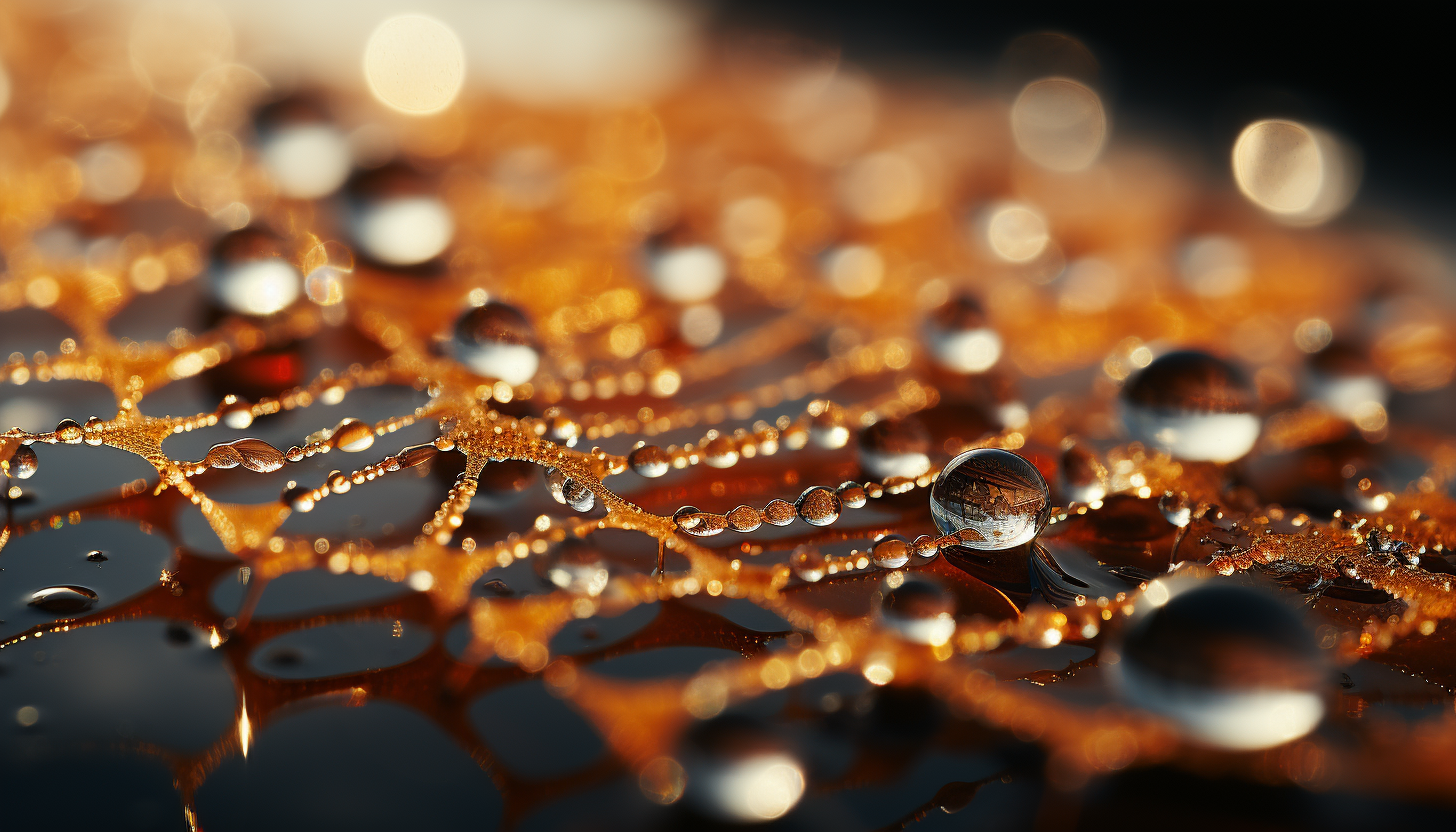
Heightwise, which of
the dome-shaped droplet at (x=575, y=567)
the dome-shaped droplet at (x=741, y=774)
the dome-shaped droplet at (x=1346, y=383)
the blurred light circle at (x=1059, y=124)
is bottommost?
the dome-shaped droplet at (x=741, y=774)

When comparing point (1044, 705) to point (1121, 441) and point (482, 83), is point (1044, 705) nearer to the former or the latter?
point (1121, 441)

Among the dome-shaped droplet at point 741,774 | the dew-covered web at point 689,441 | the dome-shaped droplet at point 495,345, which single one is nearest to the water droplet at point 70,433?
the dew-covered web at point 689,441

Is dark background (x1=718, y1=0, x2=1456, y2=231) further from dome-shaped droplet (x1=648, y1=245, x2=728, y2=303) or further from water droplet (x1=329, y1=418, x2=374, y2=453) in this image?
water droplet (x1=329, y1=418, x2=374, y2=453)

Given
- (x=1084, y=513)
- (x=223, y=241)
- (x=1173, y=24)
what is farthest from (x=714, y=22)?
(x=1084, y=513)

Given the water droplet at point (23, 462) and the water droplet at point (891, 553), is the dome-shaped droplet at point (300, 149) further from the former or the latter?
the water droplet at point (891, 553)

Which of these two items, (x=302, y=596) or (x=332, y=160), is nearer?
(x=302, y=596)

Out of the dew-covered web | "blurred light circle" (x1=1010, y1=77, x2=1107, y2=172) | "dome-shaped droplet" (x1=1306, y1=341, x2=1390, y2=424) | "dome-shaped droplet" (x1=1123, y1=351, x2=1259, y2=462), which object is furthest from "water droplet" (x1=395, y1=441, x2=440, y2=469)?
"blurred light circle" (x1=1010, y1=77, x2=1107, y2=172)

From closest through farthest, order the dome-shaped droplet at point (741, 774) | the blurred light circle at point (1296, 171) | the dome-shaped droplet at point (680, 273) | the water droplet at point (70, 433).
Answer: the dome-shaped droplet at point (741, 774), the water droplet at point (70, 433), the dome-shaped droplet at point (680, 273), the blurred light circle at point (1296, 171)

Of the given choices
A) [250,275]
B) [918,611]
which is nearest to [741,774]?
[918,611]
